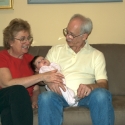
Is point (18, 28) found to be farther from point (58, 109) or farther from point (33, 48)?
point (58, 109)

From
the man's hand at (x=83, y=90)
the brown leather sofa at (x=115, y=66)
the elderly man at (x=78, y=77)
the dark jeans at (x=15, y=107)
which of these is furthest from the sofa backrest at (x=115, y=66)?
the dark jeans at (x=15, y=107)

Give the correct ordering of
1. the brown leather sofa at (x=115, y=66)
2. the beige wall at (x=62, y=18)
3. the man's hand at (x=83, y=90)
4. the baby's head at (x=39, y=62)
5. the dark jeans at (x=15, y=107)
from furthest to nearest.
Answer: the beige wall at (x=62, y=18), the brown leather sofa at (x=115, y=66), the baby's head at (x=39, y=62), the man's hand at (x=83, y=90), the dark jeans at (x=15, y=107)

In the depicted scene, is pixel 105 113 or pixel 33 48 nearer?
pixel 105 113

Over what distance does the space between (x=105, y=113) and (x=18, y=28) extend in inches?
41.3

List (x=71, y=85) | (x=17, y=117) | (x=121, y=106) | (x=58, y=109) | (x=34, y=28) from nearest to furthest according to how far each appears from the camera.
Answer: (x=17, y=117), (x=58, y=109), (x=121, y=106), (x=71, y=85), (x=34, y=28)

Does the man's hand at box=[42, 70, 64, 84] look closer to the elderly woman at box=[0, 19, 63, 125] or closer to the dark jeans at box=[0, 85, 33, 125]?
the elderly woman at box=[0, 19, 63, 125]

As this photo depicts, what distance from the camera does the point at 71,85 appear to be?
2.25 m

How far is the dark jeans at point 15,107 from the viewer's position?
1780 mm

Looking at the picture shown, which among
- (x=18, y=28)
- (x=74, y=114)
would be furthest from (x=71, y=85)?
(x=18, y=28)

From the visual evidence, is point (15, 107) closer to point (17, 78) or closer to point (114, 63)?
point (17, 78)

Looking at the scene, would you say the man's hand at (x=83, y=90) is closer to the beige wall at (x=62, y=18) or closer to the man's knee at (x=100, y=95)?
the man's knee at (x=100, y=95)

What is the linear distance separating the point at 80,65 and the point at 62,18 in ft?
2.64

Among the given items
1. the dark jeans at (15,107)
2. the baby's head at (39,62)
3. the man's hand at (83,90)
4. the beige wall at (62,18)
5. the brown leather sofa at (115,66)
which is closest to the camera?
the dark jeans at (15,107)

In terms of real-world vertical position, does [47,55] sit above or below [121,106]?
above
